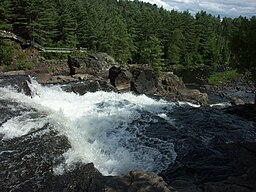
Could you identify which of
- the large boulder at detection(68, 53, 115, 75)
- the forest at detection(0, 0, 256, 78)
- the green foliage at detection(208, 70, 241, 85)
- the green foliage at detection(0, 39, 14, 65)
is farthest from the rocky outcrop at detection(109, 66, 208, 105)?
the green foliage at detection(208, 70, 241, 85)

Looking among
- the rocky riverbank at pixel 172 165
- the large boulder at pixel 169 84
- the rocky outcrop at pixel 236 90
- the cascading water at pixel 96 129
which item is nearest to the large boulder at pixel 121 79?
the large boulder at pixel 169 84

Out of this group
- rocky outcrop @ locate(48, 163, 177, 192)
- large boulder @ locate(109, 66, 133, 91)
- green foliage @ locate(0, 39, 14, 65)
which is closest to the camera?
rocky outcrop @ locate(48, 163, 177, 192)

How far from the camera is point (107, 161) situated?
46.4 feet

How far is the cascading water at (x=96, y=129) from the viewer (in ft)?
46.2

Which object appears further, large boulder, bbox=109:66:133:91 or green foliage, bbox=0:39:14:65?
green foliage, bbox=0:39:14:65

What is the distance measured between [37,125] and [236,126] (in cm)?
1354

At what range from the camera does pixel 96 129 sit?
1747 centimetres

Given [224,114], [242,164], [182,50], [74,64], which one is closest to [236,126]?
[224,114]

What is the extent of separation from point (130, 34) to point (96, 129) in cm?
6083

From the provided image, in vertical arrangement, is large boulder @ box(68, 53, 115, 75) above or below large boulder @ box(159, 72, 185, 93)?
above

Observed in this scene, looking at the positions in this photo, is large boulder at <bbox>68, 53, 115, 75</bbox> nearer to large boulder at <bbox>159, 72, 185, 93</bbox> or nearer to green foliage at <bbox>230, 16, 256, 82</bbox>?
large boulder at <bbox>159, 72, 185, 93</bbox>

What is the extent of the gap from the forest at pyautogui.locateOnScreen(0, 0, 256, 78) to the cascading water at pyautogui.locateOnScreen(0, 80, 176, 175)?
10561 millimetres

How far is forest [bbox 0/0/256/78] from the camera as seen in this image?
27594mm

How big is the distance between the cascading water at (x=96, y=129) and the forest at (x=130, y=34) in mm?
10561
